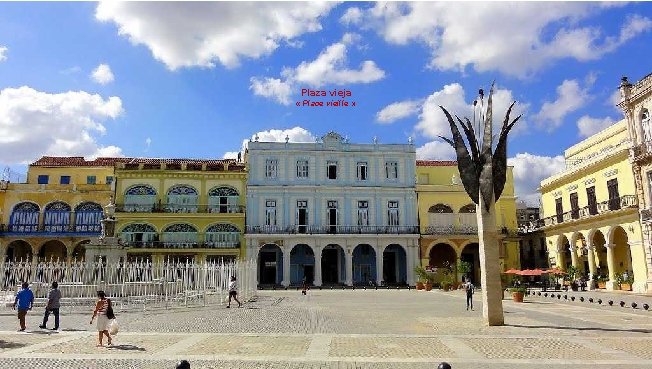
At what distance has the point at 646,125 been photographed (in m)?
28.1

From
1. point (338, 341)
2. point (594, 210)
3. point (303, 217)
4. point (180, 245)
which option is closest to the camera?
point (338, 341)

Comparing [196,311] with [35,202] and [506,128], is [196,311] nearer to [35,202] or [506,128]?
[506,128]

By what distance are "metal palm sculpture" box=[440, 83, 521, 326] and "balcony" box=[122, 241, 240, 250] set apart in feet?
89.0

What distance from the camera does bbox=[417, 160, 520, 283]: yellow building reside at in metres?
41.1

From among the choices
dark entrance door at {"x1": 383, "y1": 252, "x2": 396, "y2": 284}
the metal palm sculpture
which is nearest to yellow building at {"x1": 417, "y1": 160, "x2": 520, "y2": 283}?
dark entrance door at {"x1": 383, "y1": 252, "x2": 396, "y2": 284}

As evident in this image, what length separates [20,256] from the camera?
139 ft

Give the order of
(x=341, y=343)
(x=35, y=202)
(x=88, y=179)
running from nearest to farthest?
(x=341, y=343), (x=35, y=202), (x=88, y=179)

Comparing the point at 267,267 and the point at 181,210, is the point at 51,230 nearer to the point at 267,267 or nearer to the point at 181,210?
the point at 181,210

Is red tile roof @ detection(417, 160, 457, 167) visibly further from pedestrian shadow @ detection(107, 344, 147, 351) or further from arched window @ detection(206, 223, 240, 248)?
pedestrian shadow @ detection(107, 344, 147, 351)

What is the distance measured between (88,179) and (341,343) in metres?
39.3

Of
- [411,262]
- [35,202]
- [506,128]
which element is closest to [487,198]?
[506,128]

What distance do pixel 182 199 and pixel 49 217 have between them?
35.5ft

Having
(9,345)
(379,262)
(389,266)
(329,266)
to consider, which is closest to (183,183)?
(329,266)

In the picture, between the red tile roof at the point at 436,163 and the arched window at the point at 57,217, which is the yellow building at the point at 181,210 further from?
the red tile roof at the point at 436,163
